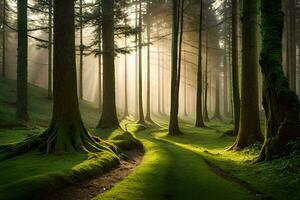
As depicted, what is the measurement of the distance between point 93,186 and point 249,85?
10.3 meters

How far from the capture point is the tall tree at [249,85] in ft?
55.4

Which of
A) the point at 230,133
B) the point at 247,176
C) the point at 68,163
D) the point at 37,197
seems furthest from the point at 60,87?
the point at 230,133

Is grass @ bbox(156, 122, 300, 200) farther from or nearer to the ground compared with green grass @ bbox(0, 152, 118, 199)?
nearer to the ground

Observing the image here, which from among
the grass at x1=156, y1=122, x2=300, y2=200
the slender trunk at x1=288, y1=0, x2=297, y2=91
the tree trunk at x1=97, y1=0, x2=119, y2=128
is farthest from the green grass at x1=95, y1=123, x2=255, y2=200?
the slender trunk at x1=288, y1=0, x2=297, y2=91

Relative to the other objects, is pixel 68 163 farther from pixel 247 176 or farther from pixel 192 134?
pixel 192 134

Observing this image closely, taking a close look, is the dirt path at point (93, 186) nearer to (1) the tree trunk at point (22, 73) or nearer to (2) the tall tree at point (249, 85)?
(2) the tall tree at point (249, 85)

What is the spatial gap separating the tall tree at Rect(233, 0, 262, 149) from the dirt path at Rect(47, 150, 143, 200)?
645 cm

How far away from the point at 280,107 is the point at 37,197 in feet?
25.7

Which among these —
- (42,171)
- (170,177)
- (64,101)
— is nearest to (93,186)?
(42,171)

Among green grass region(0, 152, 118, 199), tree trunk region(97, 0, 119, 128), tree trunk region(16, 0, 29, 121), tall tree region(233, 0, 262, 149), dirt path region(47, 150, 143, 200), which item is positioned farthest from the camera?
tree trunk region(16, 0, 29, 121)

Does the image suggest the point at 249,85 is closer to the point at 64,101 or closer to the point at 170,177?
the point at 170,177

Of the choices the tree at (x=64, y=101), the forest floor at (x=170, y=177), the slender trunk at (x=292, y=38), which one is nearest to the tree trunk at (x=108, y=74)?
the forest floor at (x=170, y=177)

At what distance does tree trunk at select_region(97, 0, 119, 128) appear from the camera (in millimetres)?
22141

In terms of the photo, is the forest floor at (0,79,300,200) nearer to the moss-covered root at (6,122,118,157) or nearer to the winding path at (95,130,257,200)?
the winding path at (95,130,257,200)
